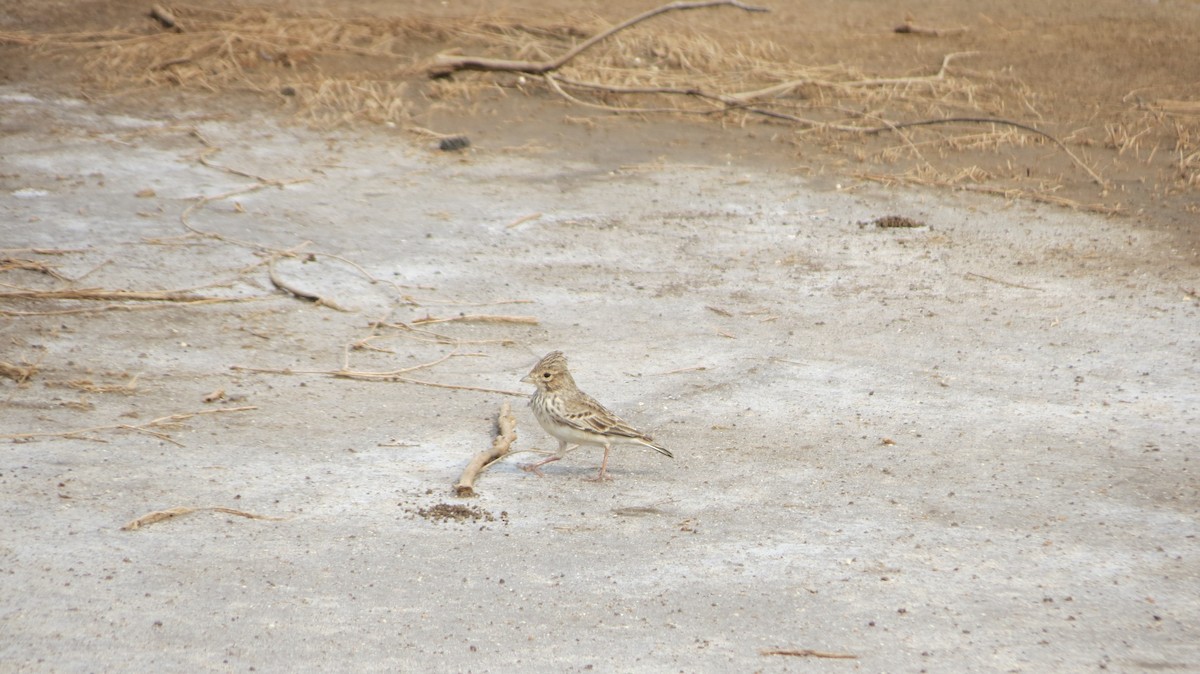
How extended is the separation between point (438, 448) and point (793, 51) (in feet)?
34.9

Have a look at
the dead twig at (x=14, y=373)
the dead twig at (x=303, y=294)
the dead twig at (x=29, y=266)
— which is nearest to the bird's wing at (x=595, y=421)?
the dead twig at (x=303, y=294)

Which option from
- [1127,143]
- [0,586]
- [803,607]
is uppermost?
[1127,143]

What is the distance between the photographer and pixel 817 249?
10953 mm

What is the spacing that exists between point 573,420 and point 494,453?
1.53ft

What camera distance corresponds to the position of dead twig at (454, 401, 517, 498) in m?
6.70

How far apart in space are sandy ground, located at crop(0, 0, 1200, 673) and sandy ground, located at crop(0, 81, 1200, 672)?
3 centimetres

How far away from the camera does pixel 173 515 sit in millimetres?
6277

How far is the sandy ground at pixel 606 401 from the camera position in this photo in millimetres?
5473

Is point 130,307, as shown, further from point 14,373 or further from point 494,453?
point 494,453

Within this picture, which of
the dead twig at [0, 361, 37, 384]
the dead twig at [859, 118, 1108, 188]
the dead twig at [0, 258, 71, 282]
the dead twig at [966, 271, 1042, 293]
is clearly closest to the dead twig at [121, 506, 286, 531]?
the dead twig at [0, 361, 37, 384]

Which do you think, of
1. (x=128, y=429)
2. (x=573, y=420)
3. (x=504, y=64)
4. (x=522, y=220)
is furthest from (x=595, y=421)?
(x=504, y=64)

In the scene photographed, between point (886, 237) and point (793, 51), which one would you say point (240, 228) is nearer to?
point (886, 237)

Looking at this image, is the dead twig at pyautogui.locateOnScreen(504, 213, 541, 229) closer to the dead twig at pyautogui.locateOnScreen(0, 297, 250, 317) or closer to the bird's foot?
the dead twig at pyautogui.locateOnScreen(0, 297, 250, 317)

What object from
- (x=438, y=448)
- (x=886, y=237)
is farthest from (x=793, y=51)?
(x=438, y=448)
